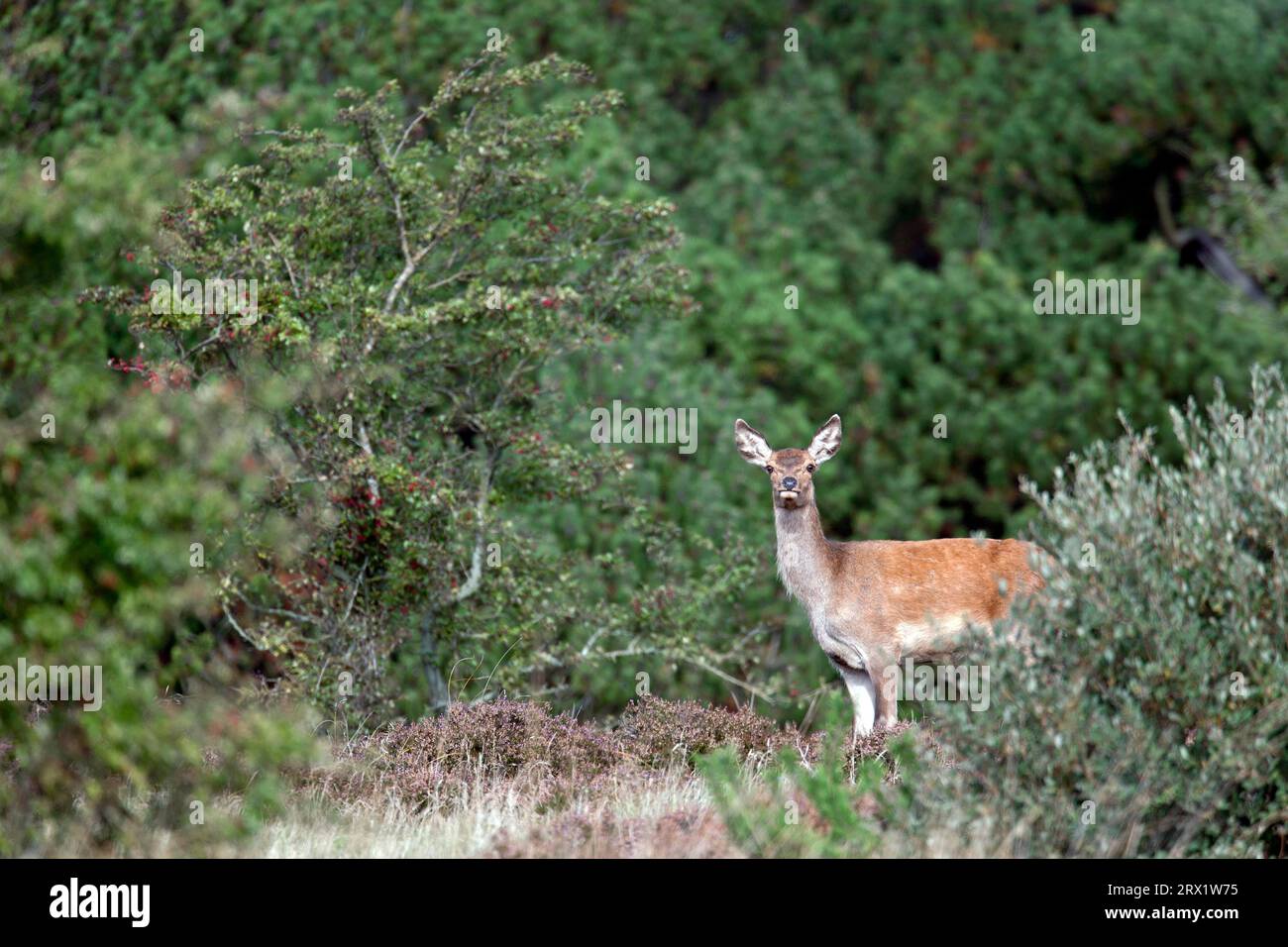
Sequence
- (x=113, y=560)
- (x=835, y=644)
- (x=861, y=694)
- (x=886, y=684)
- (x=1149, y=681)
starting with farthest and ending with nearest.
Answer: (x=835, y=644) < (x=861, y=694) < (x=886, y=684) < (x=1149, y=681) < (x=113, y=560)

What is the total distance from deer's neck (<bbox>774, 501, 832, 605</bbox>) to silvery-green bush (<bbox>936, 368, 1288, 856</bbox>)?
8.63 feet

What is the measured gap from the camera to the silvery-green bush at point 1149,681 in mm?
8750

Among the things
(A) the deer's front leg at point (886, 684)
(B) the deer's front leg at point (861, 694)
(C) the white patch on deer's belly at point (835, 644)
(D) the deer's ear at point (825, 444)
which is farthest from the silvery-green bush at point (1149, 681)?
(D) the deer's ear at point (825, 444)

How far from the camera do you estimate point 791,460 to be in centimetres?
1190

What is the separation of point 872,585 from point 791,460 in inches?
38.9

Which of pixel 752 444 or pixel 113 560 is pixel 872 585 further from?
pixel 113 560

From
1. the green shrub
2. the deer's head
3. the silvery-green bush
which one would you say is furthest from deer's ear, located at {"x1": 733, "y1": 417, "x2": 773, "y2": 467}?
the green shrub

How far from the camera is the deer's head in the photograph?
11.8m

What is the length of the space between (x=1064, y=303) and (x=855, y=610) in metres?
11.7

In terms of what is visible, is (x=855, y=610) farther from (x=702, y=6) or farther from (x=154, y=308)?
(x=702, y=6)

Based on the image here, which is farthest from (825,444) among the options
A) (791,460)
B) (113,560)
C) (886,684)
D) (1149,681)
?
(113,560)

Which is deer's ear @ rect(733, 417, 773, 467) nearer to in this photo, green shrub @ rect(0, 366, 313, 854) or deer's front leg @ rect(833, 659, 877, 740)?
deer's front leg @ rect(833, 659, 877, 740)
